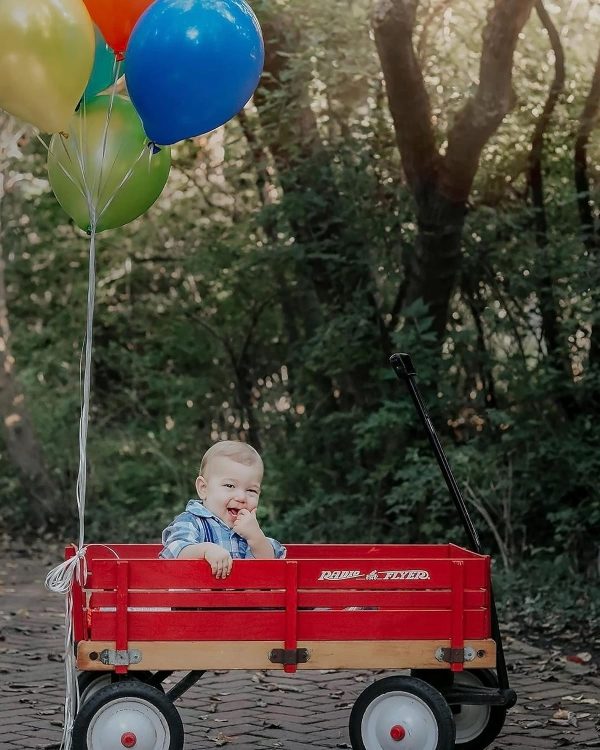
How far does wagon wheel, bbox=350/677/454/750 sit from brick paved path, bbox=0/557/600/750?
513 millimetres

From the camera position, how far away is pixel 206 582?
14.0 feet

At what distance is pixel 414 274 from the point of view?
9.13 meters

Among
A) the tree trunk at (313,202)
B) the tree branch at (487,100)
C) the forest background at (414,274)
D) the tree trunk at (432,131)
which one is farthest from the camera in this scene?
the tree trunk at (313,202)

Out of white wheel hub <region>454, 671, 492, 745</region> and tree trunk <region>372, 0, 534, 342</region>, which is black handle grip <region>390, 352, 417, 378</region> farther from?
tree trunk <region>372, 0, 534, 342</region>

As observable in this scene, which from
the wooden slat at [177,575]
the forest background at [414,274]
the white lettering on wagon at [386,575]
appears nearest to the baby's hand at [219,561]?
the wooden slat at [177,575]

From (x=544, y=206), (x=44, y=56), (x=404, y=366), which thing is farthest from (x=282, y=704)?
(x=544, y=206)

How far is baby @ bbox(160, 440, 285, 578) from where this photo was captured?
454 centimetres

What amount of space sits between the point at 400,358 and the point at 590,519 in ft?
12.2

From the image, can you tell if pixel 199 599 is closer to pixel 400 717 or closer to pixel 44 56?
pixel 400 717

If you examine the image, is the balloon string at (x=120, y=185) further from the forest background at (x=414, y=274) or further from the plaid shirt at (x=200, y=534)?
the forest background at (x=414, y=274)

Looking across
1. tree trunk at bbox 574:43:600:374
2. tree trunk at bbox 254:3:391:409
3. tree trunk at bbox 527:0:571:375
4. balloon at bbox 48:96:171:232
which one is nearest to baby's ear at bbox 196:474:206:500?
balloon at bbox 48:96:171:232

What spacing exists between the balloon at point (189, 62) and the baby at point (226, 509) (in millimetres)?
1319

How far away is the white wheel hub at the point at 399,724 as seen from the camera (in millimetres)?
4340

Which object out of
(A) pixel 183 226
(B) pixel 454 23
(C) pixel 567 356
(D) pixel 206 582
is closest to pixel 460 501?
(D) pixel 206 582
